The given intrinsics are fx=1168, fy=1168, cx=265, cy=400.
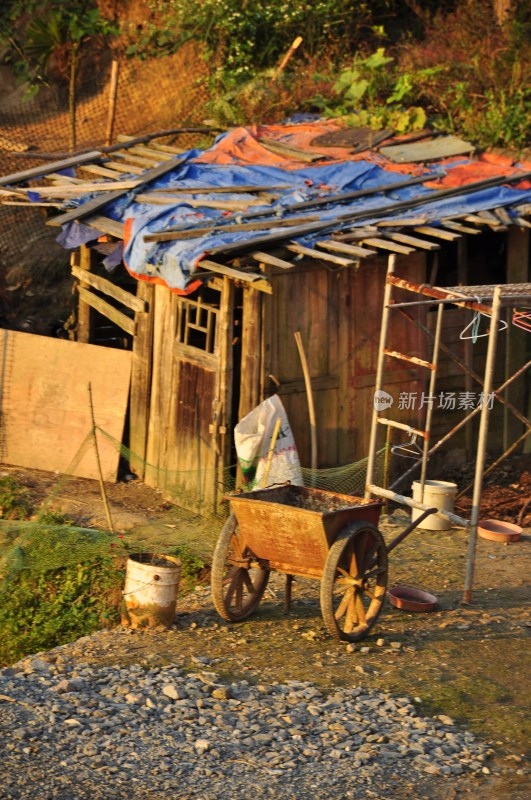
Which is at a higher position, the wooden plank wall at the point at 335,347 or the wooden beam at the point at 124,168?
the wooden beam at the point at 124,168

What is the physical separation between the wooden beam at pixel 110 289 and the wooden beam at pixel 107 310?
0.13 meters

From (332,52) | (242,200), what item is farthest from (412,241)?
(332,52)

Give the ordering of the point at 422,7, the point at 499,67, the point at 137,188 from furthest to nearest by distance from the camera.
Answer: the point at 422,7
the point at 499,67
the point at 137,188

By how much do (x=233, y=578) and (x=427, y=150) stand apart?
327 inches

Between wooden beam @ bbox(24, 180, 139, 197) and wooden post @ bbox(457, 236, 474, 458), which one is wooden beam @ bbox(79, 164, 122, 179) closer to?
wooden beam @ bbox(24, 180, 139, 197)

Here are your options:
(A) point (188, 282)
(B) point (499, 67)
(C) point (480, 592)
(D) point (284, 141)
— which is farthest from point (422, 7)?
(C) point (480, 592)

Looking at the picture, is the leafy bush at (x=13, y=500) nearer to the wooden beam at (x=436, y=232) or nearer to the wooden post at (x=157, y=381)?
the wooden post at (x=157, y=381)

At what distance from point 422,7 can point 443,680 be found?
16690 mm

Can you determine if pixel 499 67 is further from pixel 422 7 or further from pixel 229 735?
pixel 229 735

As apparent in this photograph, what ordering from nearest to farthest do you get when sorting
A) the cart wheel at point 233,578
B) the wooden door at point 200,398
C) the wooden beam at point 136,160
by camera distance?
1. the cart wheel at point 233,578
2. the wooden door at point 200,398
3. the wooden beam at point 136,160

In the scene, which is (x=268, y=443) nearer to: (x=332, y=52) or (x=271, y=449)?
(x=271, y=449)

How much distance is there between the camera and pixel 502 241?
47.4ft

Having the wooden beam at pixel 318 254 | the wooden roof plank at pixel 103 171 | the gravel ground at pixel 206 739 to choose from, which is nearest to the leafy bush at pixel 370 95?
the wooden roof plank at pixel 103 171

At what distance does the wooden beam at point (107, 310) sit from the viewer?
1390 centimetres
